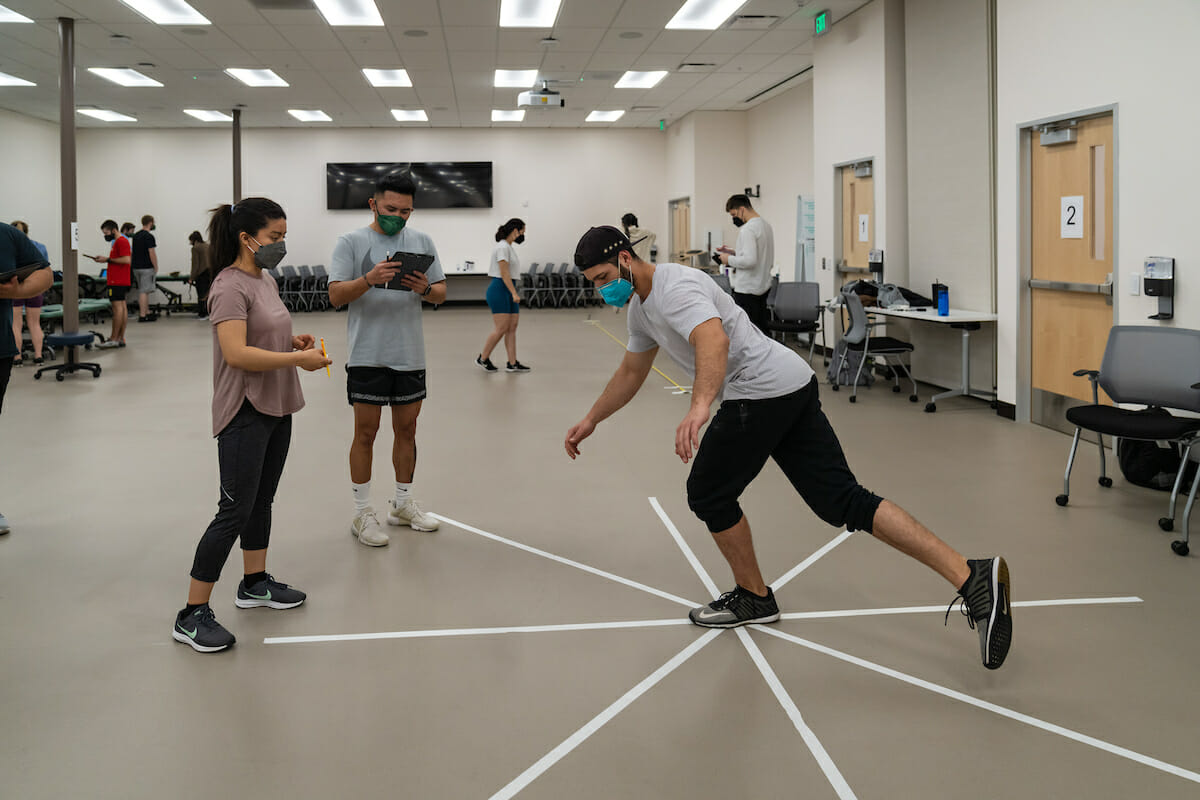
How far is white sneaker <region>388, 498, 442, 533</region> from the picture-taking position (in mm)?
4543

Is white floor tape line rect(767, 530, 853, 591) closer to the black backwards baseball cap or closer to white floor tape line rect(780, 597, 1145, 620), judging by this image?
white floor tape line rect(780, 597, 1145, 620)

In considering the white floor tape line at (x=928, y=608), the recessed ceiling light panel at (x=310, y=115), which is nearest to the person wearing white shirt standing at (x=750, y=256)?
the white floor tape line at (x=928, y=608)

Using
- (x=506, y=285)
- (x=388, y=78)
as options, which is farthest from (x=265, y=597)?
(x=388, y=78)

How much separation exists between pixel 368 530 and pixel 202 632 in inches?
47.5

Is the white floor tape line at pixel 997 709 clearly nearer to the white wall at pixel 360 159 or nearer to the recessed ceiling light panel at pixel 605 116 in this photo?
the recessed ceiling light panel at pixel 605 116

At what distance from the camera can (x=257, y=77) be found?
14.4 metres

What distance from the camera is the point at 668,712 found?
8.92 feet

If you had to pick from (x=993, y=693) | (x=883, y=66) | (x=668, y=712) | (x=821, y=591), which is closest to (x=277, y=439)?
(x=668, y=712)

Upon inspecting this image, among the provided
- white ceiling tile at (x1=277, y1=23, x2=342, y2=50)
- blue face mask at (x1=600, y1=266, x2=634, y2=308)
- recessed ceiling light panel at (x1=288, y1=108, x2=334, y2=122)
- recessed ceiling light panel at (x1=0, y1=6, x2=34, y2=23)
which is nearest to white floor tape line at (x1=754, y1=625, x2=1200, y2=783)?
blue face mask at (x1=600, y1=266, x2=634, y2=308)

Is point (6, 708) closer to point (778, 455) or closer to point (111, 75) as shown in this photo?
point (778, 455)

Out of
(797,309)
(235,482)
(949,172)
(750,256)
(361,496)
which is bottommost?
(361,496)

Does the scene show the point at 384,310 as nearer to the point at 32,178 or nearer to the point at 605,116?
the point at 605,116

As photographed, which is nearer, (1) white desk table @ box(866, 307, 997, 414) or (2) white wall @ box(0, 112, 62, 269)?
(1) white desk table @ box(866, 307, 997, 414)

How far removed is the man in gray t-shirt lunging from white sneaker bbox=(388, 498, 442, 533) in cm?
176
